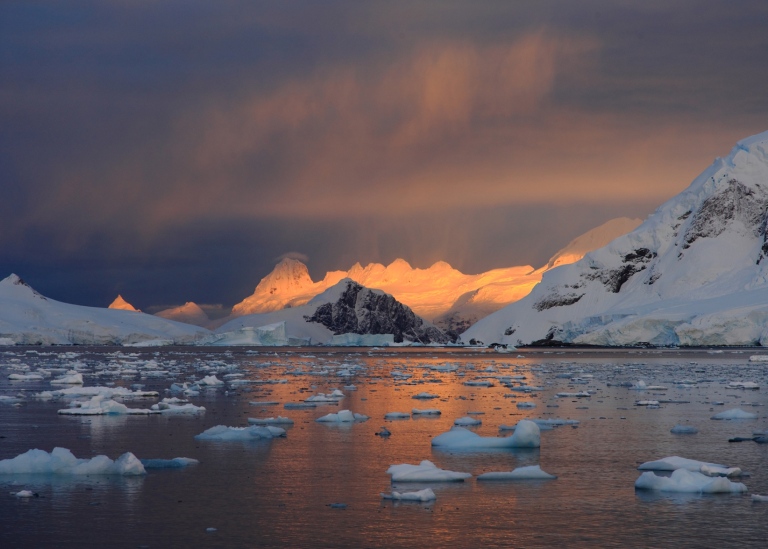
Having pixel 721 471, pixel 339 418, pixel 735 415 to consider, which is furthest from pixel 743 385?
pixel 721 471

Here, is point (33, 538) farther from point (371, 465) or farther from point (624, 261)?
point (624, 261)

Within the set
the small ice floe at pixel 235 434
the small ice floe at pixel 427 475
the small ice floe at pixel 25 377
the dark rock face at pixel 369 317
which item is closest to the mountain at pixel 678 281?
the dark rock face at pixel 369 317

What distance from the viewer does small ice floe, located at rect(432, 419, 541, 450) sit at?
50.3 feet

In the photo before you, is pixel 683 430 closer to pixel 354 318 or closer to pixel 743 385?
pixel 743 385

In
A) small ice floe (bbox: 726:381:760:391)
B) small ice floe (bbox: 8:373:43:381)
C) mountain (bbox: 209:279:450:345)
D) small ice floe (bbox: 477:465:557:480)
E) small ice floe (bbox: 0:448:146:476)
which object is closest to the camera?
small ice floe (bbox: 477:465:557:480)

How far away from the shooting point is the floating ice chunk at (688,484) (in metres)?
11.5

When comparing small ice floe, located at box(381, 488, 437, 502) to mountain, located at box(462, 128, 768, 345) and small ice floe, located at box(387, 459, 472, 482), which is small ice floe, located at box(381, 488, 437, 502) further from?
mountain, located at box(462, 128, 768, 345)

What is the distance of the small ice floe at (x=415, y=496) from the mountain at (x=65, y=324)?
112069 millimetres

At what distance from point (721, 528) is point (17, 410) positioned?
1736 cm

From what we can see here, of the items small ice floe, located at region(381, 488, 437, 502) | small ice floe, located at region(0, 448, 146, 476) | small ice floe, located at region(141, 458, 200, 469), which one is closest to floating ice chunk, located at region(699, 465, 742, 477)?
small ice floe, located at region(381, 488, 437, 502)

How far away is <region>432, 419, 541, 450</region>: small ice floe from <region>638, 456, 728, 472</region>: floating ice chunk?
2.33 meters

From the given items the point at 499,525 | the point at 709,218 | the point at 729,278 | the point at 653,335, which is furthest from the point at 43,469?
the point at 709,218

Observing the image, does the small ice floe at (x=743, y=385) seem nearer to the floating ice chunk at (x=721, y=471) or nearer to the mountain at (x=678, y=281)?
the floating ice chunk at (x=721, y=471)

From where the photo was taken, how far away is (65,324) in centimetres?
12350
